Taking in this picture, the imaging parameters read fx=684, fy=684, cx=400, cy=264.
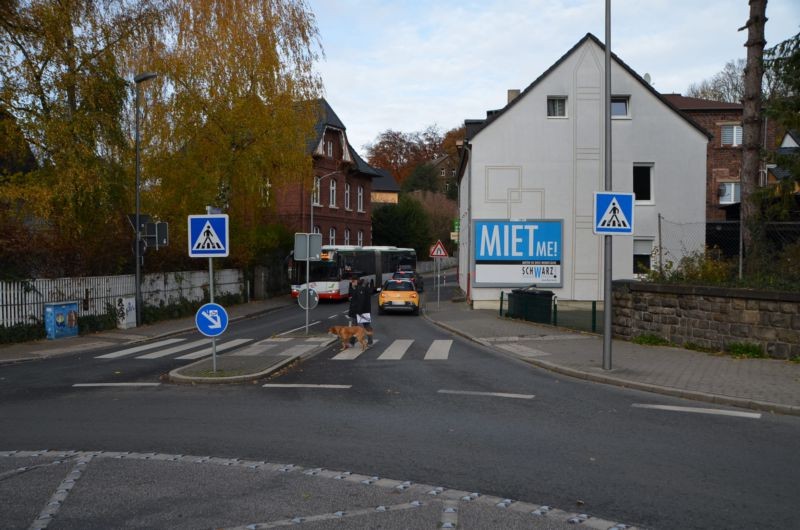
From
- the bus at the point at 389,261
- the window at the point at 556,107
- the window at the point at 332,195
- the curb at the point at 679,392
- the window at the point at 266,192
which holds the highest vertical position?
the window at the point at 556,107

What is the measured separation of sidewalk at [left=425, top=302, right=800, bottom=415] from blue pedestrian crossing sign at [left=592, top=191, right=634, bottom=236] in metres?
2.45

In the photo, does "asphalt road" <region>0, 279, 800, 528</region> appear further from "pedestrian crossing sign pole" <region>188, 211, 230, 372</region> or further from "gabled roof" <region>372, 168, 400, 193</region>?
"gabled roof" <region>372, 168, 400, 193</region>

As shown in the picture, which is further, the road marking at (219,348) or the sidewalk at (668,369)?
the road marking at (219,348)

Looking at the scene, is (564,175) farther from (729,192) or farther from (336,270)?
(729,192)

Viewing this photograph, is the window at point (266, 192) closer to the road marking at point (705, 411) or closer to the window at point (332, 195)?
the window at point (332, 195)

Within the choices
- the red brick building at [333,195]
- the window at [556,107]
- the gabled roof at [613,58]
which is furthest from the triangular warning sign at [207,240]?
the red brick building at [333,195]

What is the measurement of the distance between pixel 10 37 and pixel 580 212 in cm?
2067

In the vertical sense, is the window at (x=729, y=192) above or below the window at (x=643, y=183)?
above

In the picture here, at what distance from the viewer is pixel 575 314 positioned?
21.5 m

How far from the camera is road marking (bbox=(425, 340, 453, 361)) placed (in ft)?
46.9

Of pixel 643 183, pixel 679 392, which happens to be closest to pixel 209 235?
pixel 679 392

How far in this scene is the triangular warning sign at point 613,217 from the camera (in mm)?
11727

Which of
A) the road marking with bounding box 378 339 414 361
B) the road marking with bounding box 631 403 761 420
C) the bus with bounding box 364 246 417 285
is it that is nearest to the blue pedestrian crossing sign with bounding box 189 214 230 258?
the road marking with bounding box 378 339 414 361

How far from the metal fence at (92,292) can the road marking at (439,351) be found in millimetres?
10860
